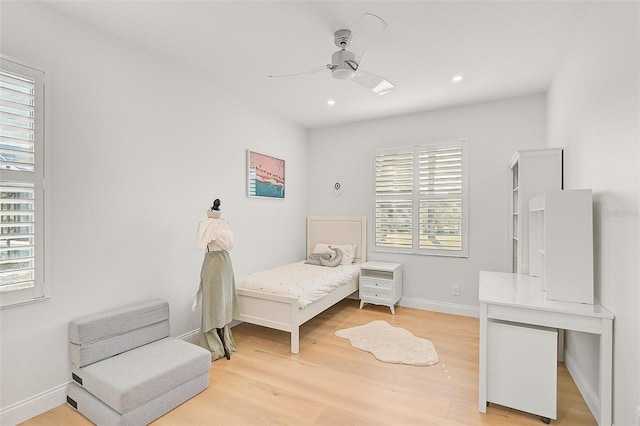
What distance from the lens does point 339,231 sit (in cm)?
488

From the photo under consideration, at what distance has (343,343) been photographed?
10.6 feet

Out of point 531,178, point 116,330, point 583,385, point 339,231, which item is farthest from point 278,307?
point 531,178

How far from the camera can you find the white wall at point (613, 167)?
157cm

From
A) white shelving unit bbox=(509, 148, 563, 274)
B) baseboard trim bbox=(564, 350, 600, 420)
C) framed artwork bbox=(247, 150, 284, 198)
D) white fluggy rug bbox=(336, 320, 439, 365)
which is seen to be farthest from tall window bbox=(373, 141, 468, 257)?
baseboard trim bbox=(564, 350, 600, 420)

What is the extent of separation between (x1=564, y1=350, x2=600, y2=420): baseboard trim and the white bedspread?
7.32 feet

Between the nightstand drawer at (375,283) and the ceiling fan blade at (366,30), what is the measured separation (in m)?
2.80

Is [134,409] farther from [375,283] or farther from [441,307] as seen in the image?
[441,307]

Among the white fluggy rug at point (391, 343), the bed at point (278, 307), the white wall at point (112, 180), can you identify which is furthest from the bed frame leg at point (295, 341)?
the white wall at point (112, 180)

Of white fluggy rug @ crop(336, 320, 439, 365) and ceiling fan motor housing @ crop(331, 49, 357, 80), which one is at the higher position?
ceiling fan motor housing @ crop(331, 49, 357, 80)

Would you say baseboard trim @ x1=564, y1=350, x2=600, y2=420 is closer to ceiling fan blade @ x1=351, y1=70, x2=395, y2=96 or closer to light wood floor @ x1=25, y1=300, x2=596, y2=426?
light wood floor @ x1=25, y1=300, x2=596, y2=426

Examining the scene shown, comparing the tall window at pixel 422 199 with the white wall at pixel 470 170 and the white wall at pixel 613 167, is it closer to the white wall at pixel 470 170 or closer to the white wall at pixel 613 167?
the white wall at pixel 470 170

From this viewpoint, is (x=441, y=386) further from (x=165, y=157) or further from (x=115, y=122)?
(x=115, y=122)

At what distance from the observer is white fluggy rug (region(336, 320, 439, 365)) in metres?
2.87

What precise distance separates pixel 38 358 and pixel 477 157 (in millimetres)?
4696
